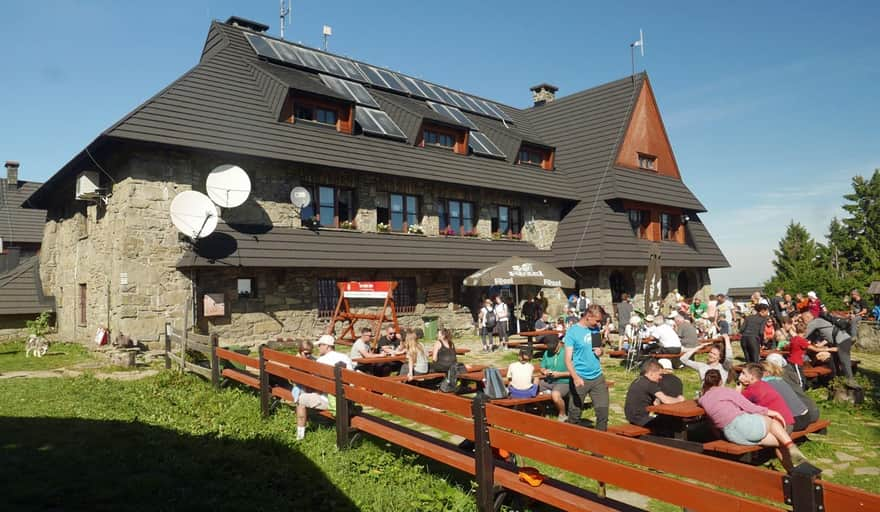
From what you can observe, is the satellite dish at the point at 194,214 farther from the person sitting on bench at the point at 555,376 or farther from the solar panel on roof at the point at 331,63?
the solar panel on roof at the point at 331,63

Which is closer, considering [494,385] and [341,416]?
[341,416]

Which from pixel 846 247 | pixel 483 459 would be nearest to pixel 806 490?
pixel 483 459

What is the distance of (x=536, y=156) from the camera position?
27484 millimetres

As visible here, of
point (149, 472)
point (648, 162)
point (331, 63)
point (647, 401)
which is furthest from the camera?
point (648, 162)

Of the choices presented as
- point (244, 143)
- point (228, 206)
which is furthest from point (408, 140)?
point (228, 206)

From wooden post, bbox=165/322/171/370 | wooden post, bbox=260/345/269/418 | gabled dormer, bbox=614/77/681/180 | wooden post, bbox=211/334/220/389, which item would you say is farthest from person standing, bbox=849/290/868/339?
wooden post, bbox=165/322/171/370

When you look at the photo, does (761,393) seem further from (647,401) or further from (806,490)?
(806,490)

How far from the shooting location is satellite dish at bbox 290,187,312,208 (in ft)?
58.8

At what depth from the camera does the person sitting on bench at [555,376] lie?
8375mm

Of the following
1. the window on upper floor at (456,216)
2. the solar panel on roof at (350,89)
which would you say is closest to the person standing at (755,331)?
the window on upper floor at (456,216)

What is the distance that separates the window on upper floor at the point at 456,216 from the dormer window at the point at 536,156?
4822 mm

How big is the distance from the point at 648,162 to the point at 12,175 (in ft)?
125

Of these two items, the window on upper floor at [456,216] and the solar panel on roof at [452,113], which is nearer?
the window on upper floor at [456,216]

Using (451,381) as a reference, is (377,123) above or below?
above
